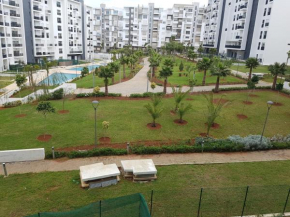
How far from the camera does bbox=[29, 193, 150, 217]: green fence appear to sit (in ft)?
25.8

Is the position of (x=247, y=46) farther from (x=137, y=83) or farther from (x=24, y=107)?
(x=24, y=107)

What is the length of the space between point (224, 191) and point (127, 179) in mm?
4574

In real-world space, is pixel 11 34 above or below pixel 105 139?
above

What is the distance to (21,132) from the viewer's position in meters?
17.2

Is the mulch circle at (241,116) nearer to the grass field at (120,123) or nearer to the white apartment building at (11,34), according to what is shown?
the grass field at (120,123)

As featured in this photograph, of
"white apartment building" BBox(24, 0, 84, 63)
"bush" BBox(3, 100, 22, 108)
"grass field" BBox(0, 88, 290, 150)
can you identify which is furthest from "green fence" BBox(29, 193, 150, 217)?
"white apartment building" BBox(24, 0, 84, 63)

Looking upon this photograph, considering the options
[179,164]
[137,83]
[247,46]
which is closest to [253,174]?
[179,164]

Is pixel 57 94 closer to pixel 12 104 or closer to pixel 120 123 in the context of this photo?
pixel 12 104

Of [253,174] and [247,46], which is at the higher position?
[247,46]

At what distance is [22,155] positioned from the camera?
13305mm

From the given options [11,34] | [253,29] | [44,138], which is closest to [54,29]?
[11,34]

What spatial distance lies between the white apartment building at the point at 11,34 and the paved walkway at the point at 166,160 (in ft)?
140

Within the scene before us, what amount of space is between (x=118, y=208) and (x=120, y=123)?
11.2 meters

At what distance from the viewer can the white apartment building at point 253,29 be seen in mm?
53594
